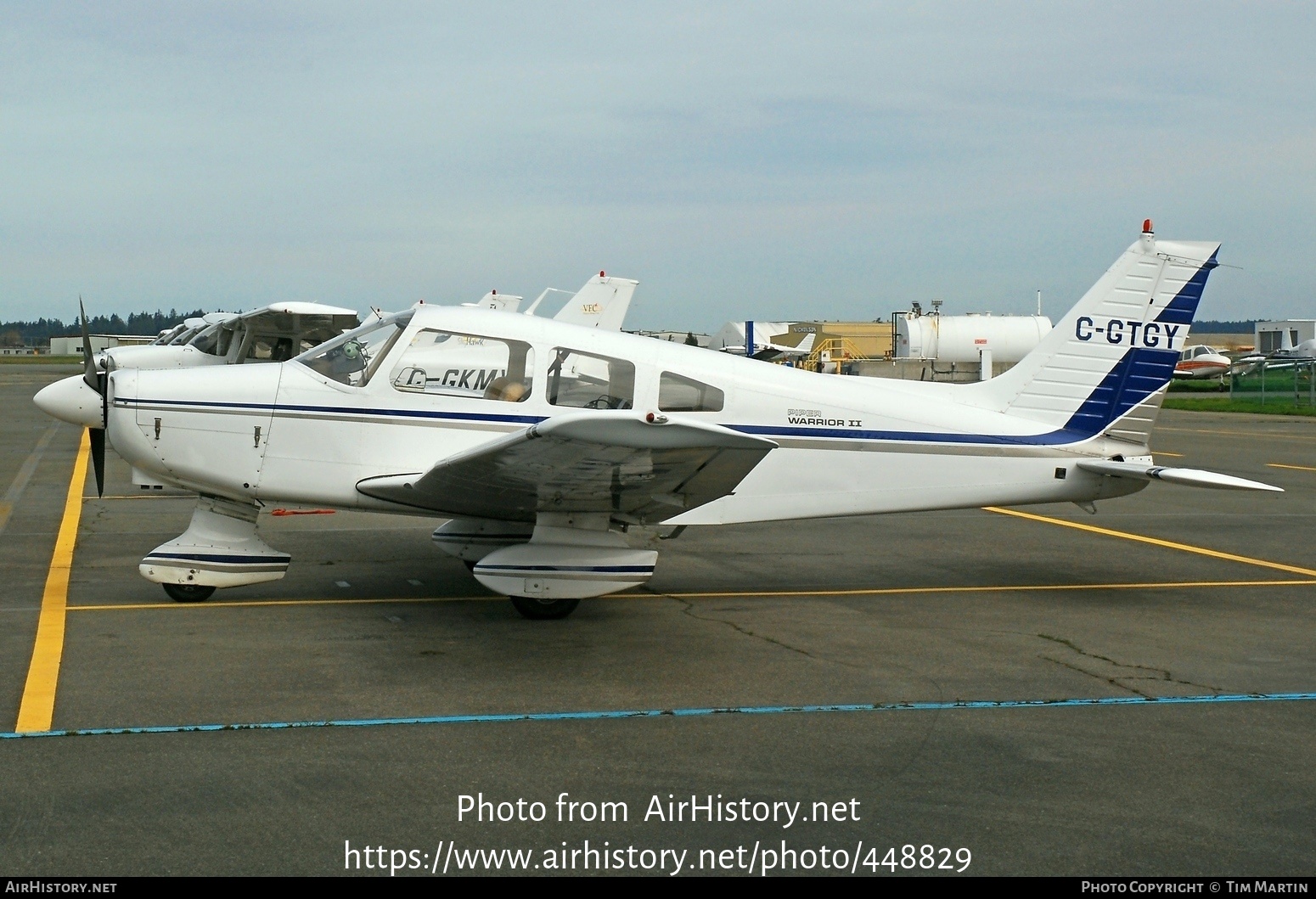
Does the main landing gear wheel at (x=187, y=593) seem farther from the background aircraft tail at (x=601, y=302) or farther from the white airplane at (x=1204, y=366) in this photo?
the white airplane at (x=1204, y=366)

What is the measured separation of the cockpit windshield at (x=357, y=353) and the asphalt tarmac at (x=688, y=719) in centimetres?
164

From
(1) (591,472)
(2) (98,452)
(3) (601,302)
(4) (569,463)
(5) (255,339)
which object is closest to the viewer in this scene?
(4) (569,463)

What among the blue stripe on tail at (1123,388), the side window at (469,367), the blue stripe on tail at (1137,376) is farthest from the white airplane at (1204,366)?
the side window at (469,367)

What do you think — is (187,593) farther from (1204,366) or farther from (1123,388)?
(1204,366)

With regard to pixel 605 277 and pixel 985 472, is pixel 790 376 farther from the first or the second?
pixel 605 277

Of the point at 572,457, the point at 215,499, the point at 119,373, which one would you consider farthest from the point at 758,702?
the point at 119,373

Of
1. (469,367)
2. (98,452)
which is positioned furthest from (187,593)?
(469,367)

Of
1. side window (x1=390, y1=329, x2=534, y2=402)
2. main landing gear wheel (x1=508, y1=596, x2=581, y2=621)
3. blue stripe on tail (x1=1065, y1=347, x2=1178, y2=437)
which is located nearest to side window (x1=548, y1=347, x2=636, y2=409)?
side window (x1=390, y1=329, x2=534, y2=402)

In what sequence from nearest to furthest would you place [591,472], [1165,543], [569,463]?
[569,463] → [591,472] → [1165,543]

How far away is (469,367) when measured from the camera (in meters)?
8.28

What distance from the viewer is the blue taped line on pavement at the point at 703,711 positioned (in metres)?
5.50

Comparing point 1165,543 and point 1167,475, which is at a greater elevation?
point 1167,475

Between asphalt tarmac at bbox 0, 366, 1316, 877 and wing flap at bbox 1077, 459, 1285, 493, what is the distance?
0.93 metres

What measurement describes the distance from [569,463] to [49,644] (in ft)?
10.9
